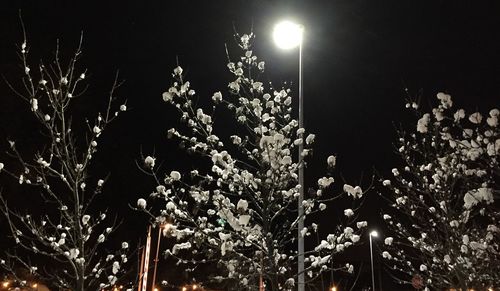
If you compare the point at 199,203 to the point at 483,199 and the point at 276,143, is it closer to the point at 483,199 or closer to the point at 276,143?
the point at 276,143

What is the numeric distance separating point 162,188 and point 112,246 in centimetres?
1447

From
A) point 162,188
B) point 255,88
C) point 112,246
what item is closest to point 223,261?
point 162,188

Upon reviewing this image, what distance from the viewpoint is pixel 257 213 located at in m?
8.05

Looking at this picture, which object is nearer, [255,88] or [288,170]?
[288,170]

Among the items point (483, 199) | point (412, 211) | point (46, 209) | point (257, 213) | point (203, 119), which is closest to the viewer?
point (483, 199)

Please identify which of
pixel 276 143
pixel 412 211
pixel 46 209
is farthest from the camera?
pixel 46 209

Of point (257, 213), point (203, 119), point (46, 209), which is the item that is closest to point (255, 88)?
point (203, 119)

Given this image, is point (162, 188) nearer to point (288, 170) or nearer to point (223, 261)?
point (223, 261)

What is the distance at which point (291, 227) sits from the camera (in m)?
7.82

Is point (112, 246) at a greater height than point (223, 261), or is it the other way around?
point (112, 246)

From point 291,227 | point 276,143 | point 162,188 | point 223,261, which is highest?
point 276,143

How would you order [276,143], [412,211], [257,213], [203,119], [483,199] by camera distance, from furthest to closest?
[412,211], [203,119], [257,213], [276,143], [483,199]

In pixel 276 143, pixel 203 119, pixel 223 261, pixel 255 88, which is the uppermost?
pixel 255 88

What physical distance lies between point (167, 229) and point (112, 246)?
1437cm
